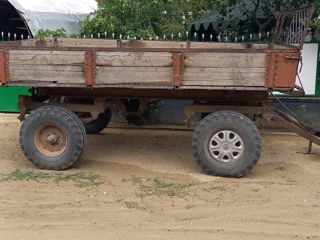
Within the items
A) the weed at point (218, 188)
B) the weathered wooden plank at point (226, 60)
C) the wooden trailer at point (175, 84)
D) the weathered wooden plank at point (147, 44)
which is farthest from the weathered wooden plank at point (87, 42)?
the weed at point (218, 188)

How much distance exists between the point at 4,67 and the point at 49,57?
0.62 meters

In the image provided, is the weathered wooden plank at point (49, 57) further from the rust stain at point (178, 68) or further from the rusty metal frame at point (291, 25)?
the rusty metal frame at point (291, 25)

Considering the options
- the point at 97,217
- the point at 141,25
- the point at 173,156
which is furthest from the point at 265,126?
the point at 97,217

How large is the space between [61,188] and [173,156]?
6.95ft

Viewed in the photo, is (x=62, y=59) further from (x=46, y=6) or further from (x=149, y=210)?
(x=46, y=6)

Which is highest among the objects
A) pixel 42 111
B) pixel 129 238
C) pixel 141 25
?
pixel 141 25

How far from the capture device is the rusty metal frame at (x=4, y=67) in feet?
18.4

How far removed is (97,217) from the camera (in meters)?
4.31

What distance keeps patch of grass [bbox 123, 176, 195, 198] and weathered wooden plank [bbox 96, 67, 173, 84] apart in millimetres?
1251

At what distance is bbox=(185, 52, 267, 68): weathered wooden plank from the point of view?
5.27m

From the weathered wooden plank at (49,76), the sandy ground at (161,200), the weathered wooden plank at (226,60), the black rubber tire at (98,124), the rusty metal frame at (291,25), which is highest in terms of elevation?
the rusty metal frame at (291,25)

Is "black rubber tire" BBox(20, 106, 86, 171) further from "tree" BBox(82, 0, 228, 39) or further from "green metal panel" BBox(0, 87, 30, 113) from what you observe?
"green metal panel" BBox(0, 87, 30, 113)

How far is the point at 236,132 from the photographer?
17.9 feet

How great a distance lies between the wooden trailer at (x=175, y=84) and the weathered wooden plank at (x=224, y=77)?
0.5 inches
